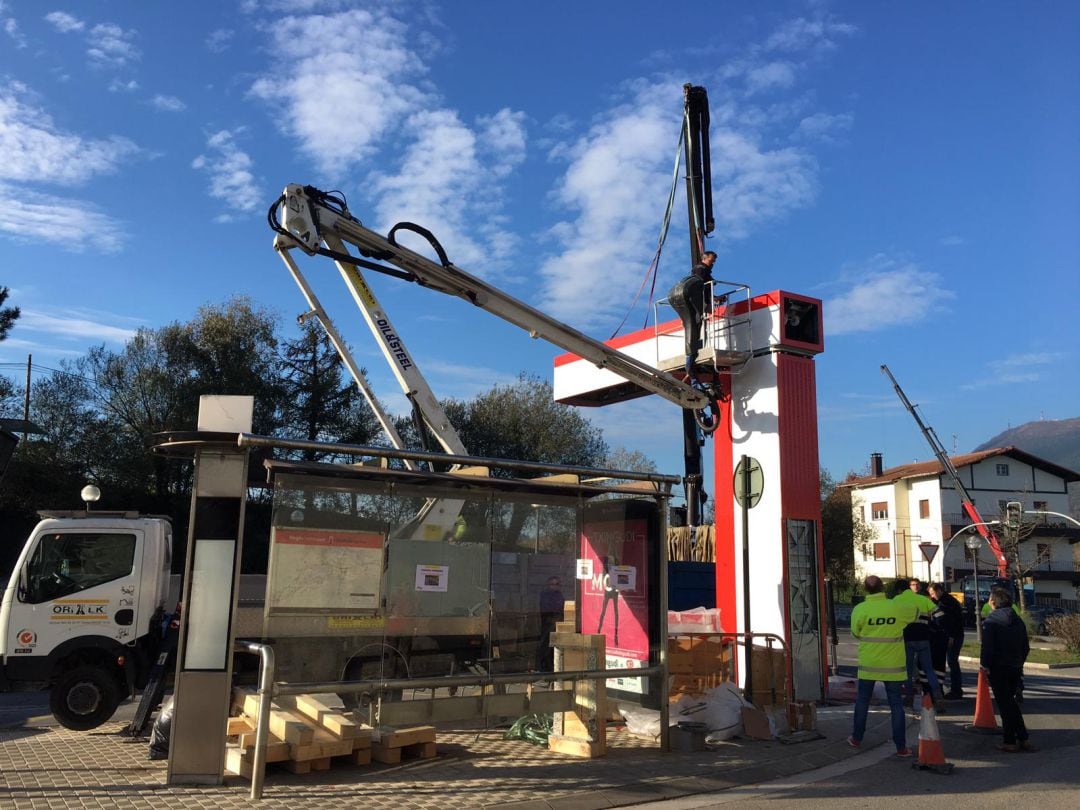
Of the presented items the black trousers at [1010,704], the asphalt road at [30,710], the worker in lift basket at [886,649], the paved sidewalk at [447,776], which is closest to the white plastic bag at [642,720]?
the paved sidewalk at [447,776]

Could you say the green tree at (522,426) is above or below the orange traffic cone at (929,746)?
above

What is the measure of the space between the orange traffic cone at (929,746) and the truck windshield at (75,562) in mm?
9279

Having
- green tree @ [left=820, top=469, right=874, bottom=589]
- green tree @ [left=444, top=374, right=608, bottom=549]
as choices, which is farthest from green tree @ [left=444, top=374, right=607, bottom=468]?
green tree @ [left=820, top=469, right=874, bottom=589]

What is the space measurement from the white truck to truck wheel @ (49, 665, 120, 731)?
0.04 feet

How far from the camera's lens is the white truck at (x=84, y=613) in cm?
1027

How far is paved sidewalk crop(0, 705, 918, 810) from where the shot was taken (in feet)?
22.6

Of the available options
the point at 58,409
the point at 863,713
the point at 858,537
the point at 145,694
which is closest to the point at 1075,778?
the point at 863,713

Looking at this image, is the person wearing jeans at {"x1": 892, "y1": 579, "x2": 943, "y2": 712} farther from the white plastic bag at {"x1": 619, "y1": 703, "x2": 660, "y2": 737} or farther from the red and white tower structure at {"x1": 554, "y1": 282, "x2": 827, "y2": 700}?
the white plastic bag at {"x1": 619, "y1": 703, "x2": 660, "y2": 737}

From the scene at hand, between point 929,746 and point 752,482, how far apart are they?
4709 millimetres

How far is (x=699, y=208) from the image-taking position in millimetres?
15211

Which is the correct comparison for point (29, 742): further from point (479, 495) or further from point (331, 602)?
point (479, 495)

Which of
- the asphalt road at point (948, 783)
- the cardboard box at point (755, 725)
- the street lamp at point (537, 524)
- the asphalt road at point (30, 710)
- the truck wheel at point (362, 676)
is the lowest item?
the asphalt road at point (30, 710)

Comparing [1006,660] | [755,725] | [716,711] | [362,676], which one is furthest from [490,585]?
[1006,660]

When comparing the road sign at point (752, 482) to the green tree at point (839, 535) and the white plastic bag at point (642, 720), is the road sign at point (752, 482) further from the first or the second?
the green tree at point (839, 535)
